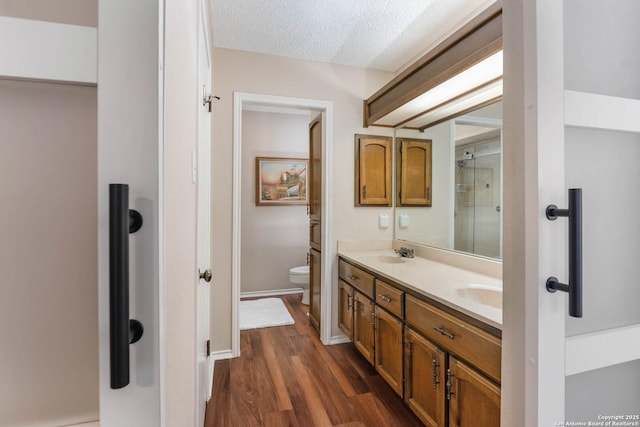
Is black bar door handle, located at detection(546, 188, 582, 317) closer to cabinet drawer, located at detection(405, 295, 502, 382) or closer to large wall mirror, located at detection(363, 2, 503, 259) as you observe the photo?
cabinet drawer, located at detection(405, 295, 502, 382)

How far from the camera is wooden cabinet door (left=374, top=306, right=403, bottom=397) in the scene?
1742 millimetres

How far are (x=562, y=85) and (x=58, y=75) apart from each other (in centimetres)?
106

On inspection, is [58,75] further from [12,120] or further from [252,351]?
[252,351]

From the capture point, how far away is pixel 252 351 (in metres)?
2.53

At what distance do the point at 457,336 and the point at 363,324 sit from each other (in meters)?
1.04

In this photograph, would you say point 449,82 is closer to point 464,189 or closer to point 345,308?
point 464,189

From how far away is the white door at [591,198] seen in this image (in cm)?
76

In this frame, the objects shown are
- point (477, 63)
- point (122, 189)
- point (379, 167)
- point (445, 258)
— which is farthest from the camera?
point (379, 167)

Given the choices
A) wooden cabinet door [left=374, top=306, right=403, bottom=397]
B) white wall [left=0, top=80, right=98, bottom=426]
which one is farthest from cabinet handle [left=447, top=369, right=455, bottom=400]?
white wall [left=0, top=80, right=98, bottom=426]

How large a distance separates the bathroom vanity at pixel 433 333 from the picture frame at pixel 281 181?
77.1 inches

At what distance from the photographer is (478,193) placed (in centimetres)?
197

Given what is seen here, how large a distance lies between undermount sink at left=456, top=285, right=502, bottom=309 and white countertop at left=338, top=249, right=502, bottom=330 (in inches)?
0.8

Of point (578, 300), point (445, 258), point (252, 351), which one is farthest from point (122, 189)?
point (252, 351)

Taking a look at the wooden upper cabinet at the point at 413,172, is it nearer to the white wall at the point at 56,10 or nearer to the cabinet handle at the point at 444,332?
the cabinet handle at the point at 444,332
